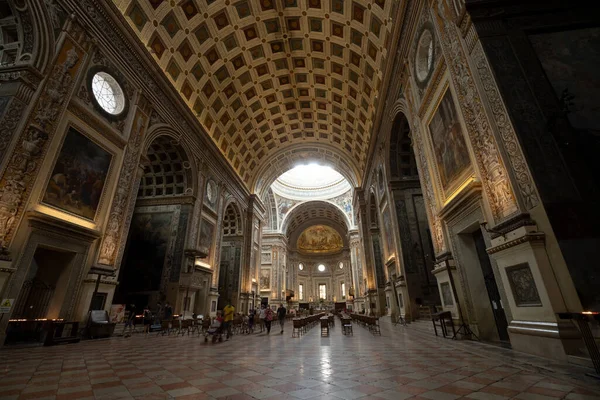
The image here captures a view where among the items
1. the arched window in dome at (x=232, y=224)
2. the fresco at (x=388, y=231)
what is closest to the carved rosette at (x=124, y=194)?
the arched window in dome at (x=232, y=224)

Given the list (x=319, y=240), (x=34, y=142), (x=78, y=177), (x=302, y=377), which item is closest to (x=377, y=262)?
(x=302, y=377)

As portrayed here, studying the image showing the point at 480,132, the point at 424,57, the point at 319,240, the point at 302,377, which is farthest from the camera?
the point at 319,240

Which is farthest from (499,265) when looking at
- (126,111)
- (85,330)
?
(126,111)

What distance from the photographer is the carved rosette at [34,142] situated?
6.75m

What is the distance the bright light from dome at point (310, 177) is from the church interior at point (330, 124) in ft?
56.7

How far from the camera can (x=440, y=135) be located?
8359 millimetres

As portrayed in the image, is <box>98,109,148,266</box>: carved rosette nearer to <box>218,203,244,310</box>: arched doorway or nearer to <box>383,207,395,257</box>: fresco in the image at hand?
<box>218,203,244,310</box>: arched doorway

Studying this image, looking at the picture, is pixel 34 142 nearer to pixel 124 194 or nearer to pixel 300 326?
pixel 124 194

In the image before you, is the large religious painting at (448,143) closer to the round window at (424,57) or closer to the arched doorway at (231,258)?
the round window at (424,57)

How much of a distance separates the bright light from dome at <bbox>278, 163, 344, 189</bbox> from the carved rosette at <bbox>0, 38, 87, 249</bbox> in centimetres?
3061

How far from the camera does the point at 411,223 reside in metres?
13.4

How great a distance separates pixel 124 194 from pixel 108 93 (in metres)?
4.00

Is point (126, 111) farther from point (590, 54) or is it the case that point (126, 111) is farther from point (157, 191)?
point (590, 54)

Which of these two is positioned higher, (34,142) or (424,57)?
(424,57)
